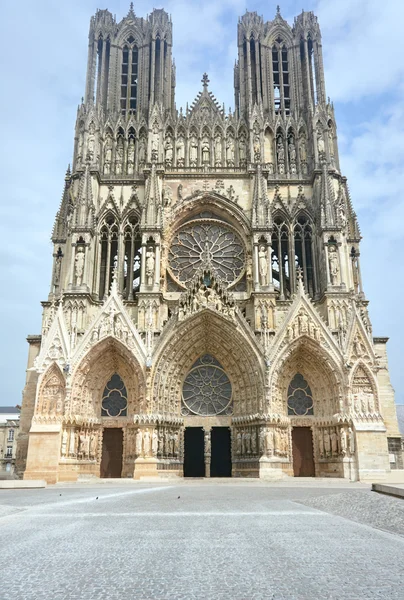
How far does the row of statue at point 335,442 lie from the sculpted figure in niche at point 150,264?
36.2 feet

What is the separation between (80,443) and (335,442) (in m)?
11.5

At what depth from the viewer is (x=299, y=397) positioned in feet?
86.9

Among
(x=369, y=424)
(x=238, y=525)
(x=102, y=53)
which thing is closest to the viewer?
(x=238, y=525)

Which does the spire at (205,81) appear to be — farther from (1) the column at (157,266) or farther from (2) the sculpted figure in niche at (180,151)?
(1) the column at (157,266)

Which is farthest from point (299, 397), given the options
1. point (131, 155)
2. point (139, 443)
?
point (131, 155)

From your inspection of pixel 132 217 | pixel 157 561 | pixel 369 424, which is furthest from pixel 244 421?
pixel 157 561

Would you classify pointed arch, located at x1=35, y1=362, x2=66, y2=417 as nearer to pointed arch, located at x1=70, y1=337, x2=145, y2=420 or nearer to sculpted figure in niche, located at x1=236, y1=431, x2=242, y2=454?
pointed arch, located at x1=70, y1=337, x2=145, y2=420

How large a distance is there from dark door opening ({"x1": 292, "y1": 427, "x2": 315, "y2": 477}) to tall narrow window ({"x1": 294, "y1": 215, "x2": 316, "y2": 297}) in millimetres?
7546

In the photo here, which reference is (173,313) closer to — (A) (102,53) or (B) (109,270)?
(B) (109,270)

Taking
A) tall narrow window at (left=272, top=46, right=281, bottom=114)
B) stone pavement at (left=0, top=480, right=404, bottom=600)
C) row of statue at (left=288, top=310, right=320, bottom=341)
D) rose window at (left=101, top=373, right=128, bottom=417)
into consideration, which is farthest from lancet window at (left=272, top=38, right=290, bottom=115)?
stone pavement at (left=0, top=480, right=404, bottom=600)

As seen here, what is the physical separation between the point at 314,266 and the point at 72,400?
14106 millimetres

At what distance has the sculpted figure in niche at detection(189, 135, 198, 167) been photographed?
31156 millimetres

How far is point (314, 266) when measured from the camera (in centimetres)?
2898

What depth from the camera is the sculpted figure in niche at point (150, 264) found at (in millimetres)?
27578
